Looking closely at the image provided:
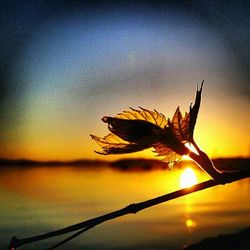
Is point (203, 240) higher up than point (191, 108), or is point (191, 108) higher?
point (191, 108)

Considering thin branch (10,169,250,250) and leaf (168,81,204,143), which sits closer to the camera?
thin branch (10,169,250,250)

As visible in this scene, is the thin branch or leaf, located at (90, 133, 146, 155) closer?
the thin branch

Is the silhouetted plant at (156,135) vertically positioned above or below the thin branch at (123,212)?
above

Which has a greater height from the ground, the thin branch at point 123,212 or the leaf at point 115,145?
the leaf at point 115,145

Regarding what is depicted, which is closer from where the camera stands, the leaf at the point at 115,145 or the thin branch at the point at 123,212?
the thin branch at the point at 123,212

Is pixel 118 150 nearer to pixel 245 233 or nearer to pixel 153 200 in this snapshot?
pixel 153 200

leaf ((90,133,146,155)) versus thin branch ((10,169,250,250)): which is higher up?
leaf ((90,133,146,155))

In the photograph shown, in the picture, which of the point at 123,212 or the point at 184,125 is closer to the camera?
the point at 123,212

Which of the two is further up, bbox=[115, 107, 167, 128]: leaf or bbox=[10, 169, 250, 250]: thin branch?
bbox=[115, 107, 167, 128]: leaf

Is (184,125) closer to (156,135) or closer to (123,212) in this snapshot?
(156,135)

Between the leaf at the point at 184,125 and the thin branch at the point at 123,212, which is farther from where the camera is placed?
the leaf at the point at 184,125

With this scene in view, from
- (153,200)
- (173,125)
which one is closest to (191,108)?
(173,125)
